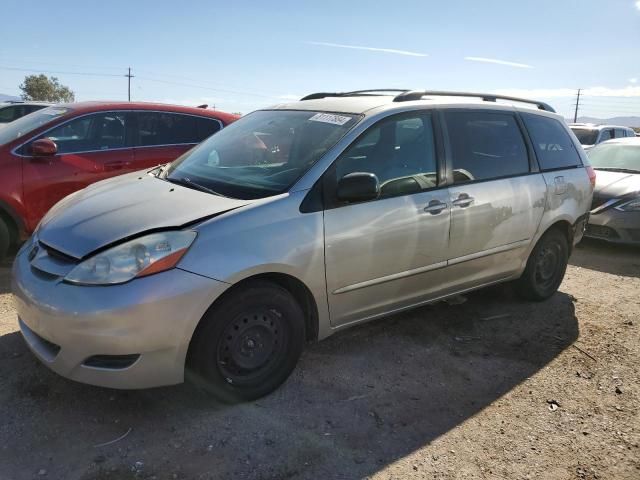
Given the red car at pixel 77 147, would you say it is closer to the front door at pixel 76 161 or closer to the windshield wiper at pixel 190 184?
the front door at pixel 76 161

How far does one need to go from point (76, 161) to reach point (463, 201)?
13.0 ft

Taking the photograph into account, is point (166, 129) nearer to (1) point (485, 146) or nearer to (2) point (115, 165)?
(2) point (115, 165)

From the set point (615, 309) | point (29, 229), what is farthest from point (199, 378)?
point (615, 309)

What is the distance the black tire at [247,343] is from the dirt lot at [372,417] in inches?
5.5

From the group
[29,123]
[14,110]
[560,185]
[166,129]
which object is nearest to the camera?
[560,185]

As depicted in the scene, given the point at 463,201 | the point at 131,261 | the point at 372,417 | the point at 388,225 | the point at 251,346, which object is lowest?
the point at 372,417

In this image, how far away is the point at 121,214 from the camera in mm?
2975

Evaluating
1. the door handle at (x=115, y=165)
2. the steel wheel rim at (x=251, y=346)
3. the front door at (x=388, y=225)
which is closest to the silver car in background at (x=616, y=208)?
the front door at (x=388, y=225)

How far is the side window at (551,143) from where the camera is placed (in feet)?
15.0

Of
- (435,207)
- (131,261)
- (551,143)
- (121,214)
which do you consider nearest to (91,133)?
(121,214)

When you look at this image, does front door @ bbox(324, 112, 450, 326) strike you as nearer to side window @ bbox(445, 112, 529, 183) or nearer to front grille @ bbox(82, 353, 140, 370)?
side window @ bbox(445, 112, 529, 183)

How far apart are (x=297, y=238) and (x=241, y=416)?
102 centimetres

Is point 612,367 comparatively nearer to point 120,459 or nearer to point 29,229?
point 120,459

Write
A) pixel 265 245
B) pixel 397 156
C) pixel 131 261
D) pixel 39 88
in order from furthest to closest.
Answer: pixel 39 88 → pixel 397 156 → pixel 265 245 → pixel 131 261
